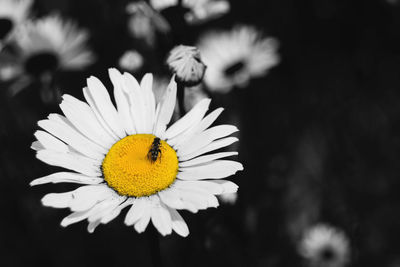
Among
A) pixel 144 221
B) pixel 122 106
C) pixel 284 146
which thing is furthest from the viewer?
pixel 284 146

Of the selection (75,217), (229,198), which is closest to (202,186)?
(75,217)

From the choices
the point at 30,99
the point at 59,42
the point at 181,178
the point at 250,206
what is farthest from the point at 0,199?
the point at 181,178

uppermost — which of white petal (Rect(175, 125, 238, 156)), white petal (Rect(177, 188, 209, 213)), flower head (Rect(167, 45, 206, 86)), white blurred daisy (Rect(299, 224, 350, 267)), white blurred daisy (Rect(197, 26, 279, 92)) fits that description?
white blurred daisy (Rect(197, 26, 279, 92))

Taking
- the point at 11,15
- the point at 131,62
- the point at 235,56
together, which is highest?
the point at 235,56

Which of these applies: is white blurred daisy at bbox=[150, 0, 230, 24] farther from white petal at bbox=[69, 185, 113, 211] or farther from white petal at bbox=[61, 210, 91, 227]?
white petal at bbox=[61, 210, 91, 227]

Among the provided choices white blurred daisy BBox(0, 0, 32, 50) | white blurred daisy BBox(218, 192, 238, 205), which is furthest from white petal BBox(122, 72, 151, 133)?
white blurred daisy BBox(0, 0, 32, 50)

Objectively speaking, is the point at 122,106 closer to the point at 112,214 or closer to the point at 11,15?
the point at 112,214

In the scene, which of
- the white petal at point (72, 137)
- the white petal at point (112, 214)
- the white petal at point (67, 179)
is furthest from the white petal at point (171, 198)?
the white petal at point (72, 137)
